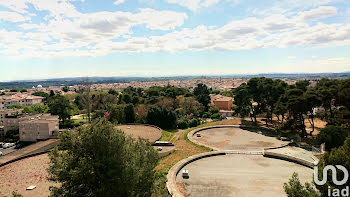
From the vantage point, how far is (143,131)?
34406 mm

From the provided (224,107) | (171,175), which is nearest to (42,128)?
(171,175)

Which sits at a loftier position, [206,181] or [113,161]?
[113,161]

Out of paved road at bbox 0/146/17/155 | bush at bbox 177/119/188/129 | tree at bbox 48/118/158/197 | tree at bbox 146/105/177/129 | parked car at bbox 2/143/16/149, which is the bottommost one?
paved road at bbox 0/146/17/155

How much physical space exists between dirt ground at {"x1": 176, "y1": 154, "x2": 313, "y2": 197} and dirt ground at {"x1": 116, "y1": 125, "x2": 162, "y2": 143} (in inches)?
456

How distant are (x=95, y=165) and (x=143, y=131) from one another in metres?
25.5

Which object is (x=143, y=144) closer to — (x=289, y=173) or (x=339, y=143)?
(x=289, y=173)

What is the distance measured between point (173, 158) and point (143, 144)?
37.0 feet

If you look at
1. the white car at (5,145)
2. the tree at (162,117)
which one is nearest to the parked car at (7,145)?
the white car at (5,145)

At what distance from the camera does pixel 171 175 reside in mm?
17078

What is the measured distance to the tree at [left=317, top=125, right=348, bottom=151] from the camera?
71.7 feet

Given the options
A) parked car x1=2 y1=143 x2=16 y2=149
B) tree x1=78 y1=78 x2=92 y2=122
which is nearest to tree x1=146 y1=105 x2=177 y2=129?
tree x1=78 y1=78 x2=92 y2=122

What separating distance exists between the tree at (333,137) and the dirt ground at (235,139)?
4.84m

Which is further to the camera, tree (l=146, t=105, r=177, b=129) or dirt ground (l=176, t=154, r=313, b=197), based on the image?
tree (l=146, t=105, r=177, b=129)

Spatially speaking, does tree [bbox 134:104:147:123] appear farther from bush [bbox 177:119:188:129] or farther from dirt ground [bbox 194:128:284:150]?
dirt ground [bbox 194:128:284:150]
